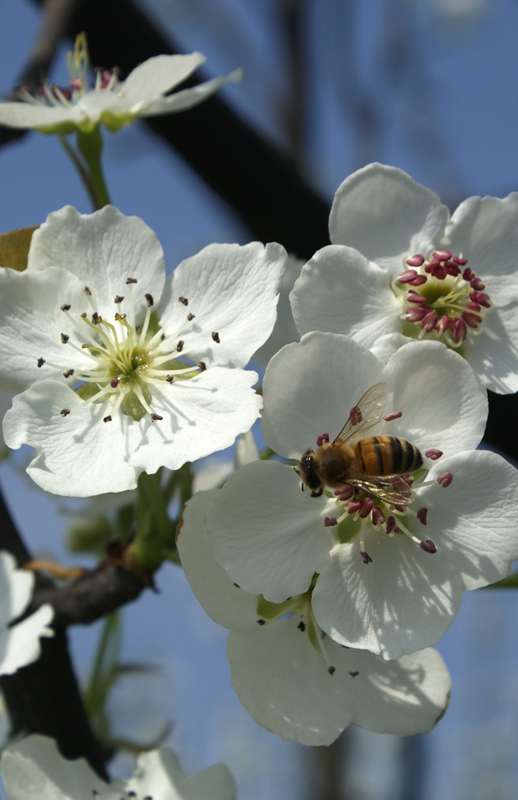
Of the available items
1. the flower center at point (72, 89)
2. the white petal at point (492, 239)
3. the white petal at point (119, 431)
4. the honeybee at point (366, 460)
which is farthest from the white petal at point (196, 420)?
the flower center at point (72, 89)

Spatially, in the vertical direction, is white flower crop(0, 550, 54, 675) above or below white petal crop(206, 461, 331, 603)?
below

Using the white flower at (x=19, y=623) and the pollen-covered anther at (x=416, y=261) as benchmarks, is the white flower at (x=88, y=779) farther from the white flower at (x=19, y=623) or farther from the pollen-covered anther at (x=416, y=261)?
the pollen-covered anther at (x=416, y=261)

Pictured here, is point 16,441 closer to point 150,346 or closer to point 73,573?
point 150,346

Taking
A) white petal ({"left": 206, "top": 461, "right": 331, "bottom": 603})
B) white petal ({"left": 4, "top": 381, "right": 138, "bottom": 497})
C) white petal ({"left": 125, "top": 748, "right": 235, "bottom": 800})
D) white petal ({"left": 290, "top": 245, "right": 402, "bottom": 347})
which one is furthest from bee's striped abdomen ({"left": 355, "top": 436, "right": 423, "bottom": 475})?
white petal ({"left": 125, "top": 748, "right": 235, "bottom": 800})

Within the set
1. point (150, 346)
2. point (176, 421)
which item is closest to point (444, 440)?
point (176, 421)

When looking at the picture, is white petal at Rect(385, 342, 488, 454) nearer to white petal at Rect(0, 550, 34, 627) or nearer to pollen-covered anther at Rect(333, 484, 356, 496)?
pollen-covered anther at Rect(333, 484, 356, 496)

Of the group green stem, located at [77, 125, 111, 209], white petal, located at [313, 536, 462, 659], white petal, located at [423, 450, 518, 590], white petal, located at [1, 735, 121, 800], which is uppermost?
green stem, located at [77, 125, 111, 209]
